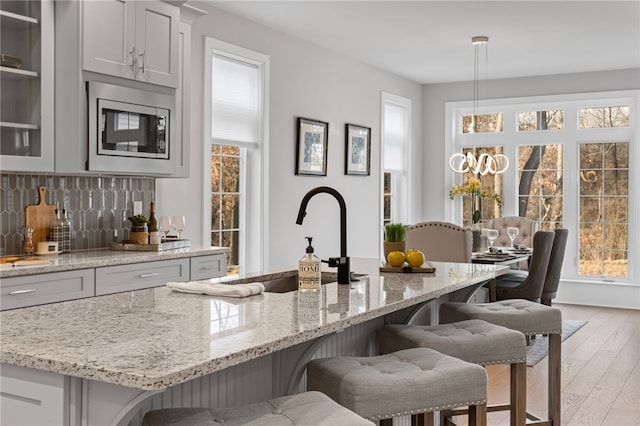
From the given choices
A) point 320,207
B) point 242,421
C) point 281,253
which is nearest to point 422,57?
point 320,207

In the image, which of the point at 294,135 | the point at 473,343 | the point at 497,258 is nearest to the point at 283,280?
the point at 473,343

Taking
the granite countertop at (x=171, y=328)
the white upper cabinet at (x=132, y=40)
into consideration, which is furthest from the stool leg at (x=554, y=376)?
the white upper cabinet at (x=132, y=40)

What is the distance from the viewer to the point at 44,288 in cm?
321

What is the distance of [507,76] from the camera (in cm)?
808

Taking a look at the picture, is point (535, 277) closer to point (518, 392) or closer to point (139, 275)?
point (518, 392)

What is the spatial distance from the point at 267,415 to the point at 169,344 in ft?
1.00

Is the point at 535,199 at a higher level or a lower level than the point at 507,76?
lower

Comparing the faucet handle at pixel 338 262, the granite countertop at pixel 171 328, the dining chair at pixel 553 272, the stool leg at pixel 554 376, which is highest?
the faucet handle at pixel 338 262

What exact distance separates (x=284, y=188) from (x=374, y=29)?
1.59 metres

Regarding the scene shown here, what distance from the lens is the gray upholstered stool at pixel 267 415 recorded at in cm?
156

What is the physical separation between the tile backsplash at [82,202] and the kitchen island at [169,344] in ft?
5.97

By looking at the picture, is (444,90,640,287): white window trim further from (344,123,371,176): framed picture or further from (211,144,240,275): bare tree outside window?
(211,144,240,275): bare tree outside window

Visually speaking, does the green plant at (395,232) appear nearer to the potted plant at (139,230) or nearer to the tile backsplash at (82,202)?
the potted plant at (139,230)

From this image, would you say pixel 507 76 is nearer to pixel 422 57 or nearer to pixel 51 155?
pixel 422 57
